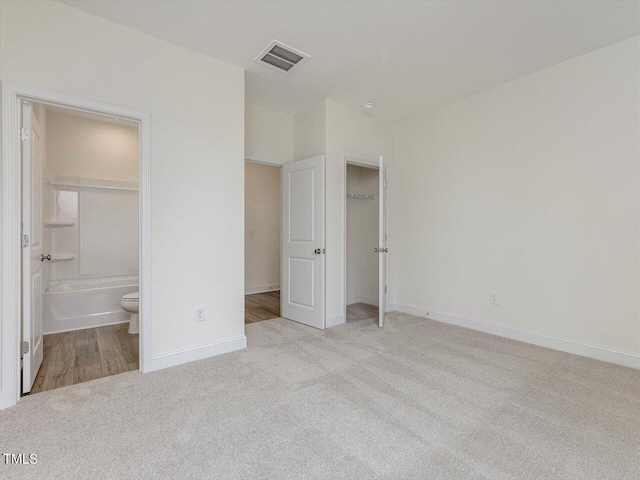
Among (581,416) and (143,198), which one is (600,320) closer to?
(581,416)

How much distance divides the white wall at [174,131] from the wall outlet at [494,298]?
275cm

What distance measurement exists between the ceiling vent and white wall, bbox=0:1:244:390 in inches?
12.9

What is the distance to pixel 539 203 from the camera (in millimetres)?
3129

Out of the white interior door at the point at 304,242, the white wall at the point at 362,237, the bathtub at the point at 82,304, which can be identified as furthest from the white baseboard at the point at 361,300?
the bathtub at the point at 82,304

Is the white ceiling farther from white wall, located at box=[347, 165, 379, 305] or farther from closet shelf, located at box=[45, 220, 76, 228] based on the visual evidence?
closet shelf, located at box=[45, 220, 76, 228]

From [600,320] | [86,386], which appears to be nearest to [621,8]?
[600,320]

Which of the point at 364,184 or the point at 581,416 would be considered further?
the point at 364,184

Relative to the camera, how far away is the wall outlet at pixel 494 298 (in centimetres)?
345

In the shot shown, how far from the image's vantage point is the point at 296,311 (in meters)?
4.01

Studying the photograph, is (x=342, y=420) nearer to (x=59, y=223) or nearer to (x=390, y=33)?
(x=390, y=33)

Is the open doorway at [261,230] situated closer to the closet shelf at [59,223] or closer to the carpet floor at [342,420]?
the closet shelf at [59,223]

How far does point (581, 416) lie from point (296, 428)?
1.73 metres

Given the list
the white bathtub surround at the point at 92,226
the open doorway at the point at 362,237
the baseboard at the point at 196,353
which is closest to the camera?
the baseboard at the point at 196,353

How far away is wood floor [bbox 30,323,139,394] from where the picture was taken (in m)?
2.43
